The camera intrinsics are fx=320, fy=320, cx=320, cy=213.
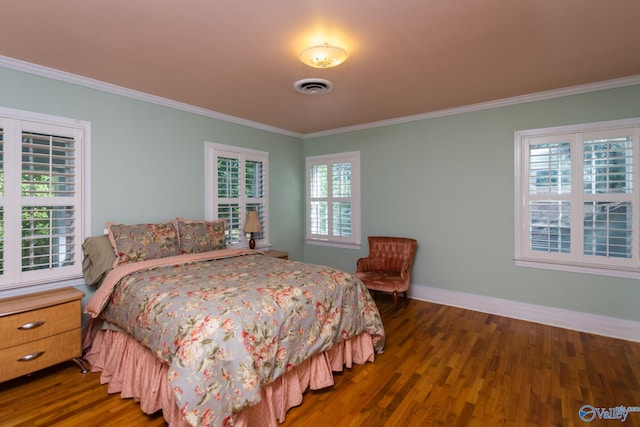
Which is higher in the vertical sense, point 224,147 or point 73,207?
point 224,147

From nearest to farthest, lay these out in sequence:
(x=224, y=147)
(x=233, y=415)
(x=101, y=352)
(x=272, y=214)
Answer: (x=233, y=415) → (x=101, y=352) → (x=224, y=147) → (x=272, y=214)

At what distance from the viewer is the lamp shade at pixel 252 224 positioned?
4.33 metres

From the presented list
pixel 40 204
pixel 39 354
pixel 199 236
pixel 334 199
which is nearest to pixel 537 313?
pixel 334 199

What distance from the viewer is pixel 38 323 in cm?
236

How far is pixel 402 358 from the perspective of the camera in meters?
2.76

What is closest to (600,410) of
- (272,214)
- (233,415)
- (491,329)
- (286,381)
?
(491,329)

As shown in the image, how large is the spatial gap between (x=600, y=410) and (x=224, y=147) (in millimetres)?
4357

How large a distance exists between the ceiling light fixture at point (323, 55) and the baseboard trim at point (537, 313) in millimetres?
3184

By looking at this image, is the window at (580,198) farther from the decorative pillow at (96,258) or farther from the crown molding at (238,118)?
the decorative pillow at (96,258)

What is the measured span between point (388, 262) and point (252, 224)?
192cm

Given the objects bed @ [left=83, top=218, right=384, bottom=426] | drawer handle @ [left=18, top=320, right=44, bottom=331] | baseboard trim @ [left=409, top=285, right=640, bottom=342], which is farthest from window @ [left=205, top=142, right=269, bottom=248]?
baseboard trim @ [left=409, top=285, right=640, bottom=342]

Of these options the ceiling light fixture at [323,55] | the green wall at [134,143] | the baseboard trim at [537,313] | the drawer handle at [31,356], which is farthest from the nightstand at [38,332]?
the baseboard trim at [537,313]

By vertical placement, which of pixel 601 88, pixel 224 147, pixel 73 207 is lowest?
pixel 73 207

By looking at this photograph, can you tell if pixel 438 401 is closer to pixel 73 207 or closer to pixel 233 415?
pixel 233 415
